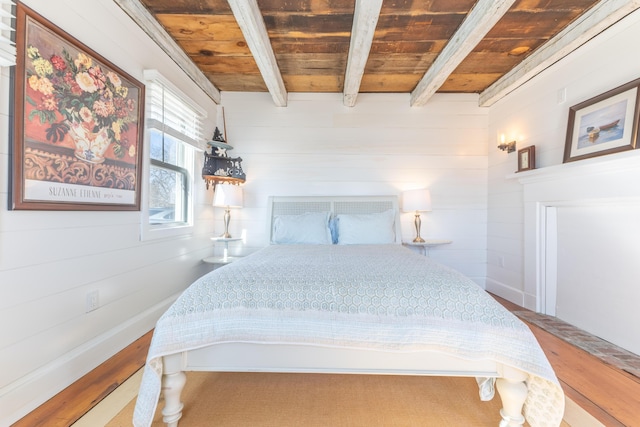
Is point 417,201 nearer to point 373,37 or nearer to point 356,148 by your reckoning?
point 356,148

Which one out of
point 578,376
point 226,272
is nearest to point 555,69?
point 578,376

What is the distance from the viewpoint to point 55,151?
1.49m

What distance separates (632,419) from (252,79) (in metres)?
3.96

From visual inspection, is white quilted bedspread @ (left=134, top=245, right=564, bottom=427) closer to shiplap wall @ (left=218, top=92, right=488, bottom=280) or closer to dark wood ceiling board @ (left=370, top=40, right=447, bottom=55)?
dark wood ceiling board @ (left=370, top=40, right=447, bottom=55)

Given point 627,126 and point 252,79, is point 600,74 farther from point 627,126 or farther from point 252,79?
point 252,79

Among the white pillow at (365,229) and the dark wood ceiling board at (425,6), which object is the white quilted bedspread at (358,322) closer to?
the white pillow at (365,229)

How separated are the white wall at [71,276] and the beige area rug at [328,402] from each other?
1.68ft

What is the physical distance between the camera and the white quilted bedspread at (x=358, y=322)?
119cm

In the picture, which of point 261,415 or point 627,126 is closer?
point 261,415

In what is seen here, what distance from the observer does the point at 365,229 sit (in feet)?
9.96

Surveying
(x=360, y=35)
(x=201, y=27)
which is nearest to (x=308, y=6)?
(x=360, y=35)

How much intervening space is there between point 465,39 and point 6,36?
2798 millimetres

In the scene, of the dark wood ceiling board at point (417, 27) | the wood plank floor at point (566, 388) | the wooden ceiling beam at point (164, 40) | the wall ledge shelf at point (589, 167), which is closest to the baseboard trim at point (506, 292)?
the wood plank floor at point (566, 388)

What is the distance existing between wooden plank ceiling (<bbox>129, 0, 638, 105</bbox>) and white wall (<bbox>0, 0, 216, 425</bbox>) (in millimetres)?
529
